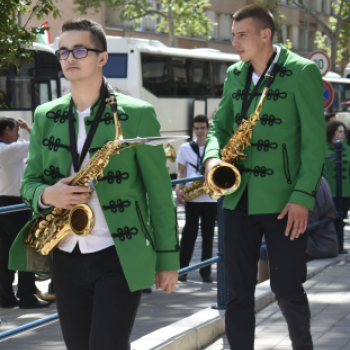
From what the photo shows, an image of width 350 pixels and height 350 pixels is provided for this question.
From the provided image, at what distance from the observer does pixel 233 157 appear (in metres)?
3.91

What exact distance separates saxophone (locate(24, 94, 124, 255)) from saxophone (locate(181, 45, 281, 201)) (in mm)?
943

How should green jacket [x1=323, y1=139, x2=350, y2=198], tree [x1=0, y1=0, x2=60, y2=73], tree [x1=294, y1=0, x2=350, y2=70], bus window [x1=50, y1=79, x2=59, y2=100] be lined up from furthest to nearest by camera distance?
tree [x1=294, y1=0, x2=350, y2=70] < bus window [x1=50, y1=79, x2=59, y2=100] < green jacket [x1=323, y1=139, x2=350, y2=198] < tree [x1=0, y1=0, x2=60, y2=73]

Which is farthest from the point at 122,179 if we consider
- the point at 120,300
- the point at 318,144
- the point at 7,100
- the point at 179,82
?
the point at 179,82

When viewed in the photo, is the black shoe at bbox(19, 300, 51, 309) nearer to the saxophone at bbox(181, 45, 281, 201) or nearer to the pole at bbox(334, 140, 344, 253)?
the pole at bbox(334, 140, 344, 253)

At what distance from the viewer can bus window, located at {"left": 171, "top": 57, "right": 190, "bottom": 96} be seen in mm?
21594

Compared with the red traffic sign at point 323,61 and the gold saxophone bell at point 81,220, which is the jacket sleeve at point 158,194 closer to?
the gold saxophone bell at point 81,220

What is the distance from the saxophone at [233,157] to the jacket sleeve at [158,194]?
76 cm

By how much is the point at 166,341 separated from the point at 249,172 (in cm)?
132

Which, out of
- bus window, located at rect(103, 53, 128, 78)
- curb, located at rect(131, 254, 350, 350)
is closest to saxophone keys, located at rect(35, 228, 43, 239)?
curb, located at rect(131, 254, 350, 350)

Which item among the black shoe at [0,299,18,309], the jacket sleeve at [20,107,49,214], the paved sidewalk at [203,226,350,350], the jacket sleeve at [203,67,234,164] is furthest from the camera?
the black shoe at [0,299,18,309]

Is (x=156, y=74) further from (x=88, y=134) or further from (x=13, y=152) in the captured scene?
(x=88, y=134)

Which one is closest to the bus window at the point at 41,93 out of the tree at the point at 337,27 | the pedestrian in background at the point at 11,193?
the pedestrian in background at the point at 11,193

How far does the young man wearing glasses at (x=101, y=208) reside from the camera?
2.94m

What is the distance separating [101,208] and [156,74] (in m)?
18.3
